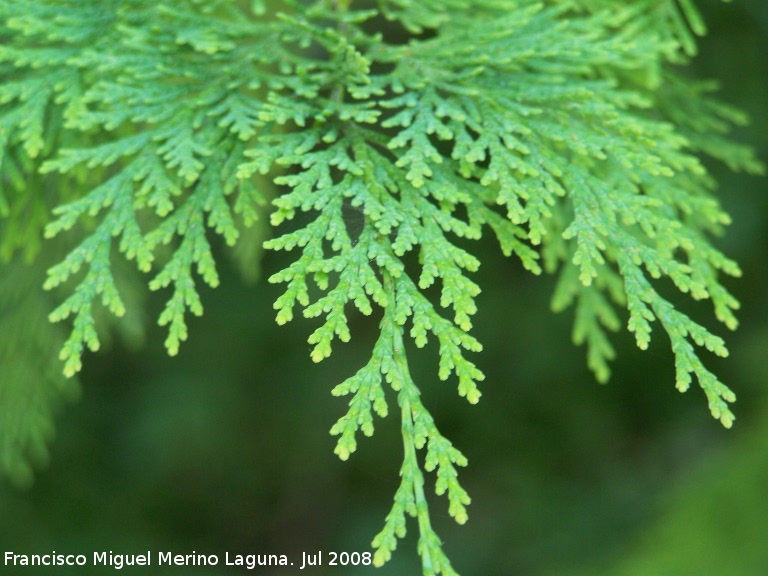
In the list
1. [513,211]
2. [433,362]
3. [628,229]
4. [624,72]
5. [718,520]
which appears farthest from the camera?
[433,362]

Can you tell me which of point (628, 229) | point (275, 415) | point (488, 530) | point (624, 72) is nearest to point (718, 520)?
point (628, 229)

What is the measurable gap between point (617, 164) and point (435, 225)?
557 millimetres

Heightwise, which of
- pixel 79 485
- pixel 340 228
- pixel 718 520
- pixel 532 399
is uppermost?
pixel 340 228

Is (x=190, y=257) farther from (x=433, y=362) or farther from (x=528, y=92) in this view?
(x=433, y=362)

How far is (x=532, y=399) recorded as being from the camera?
16.2ft

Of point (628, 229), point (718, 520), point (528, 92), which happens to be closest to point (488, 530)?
point (718, 520)

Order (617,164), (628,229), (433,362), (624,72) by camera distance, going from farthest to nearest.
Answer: (433,362)
(624,72)
(628,229)
(617,164)

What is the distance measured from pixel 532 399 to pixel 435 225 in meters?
3.70

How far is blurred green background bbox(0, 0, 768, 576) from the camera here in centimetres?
455

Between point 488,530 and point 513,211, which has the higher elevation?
point 513,211

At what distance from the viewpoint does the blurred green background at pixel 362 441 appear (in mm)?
4547

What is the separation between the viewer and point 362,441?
504 centimetres

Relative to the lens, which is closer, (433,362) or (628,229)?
(628,229)

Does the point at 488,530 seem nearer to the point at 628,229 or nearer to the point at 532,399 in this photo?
the point at 532,399
